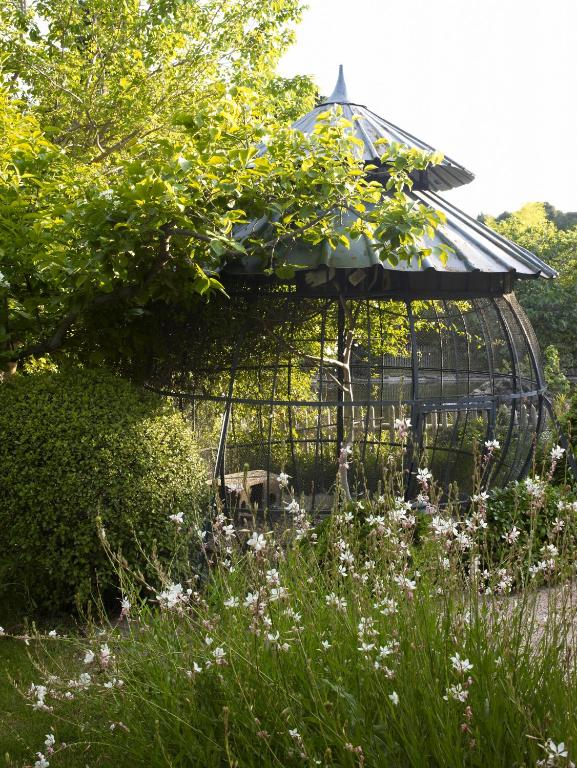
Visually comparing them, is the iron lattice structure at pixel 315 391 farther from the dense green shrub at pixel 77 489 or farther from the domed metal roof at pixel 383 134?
the domed metal roof at pixel 383 134

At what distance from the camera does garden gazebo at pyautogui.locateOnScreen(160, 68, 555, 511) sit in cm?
596

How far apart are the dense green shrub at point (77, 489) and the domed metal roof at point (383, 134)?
3.36 m

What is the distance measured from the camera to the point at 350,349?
21.7 ft

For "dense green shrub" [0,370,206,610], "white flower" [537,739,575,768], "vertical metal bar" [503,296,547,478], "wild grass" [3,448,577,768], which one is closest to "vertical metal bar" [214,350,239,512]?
"dense green shrub" [0,370,206,610]

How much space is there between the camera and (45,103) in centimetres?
1180

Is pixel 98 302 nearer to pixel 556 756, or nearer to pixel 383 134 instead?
pixel 383 134

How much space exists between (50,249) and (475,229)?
12.1ft

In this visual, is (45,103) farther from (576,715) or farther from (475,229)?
(576,715)

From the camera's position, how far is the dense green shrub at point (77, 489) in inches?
201

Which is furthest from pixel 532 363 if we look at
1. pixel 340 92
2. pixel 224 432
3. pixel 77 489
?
pixel 77 489

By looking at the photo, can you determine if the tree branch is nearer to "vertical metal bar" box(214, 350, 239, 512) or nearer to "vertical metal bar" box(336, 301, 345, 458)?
"vertical metal bar" box(214, 350, 239, 512)

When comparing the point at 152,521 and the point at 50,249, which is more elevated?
the point at 50,249

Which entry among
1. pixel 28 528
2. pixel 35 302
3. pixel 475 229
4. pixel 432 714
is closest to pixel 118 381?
pixel 35 302

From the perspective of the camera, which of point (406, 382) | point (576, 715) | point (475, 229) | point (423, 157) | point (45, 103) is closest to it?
point (576, 715)
